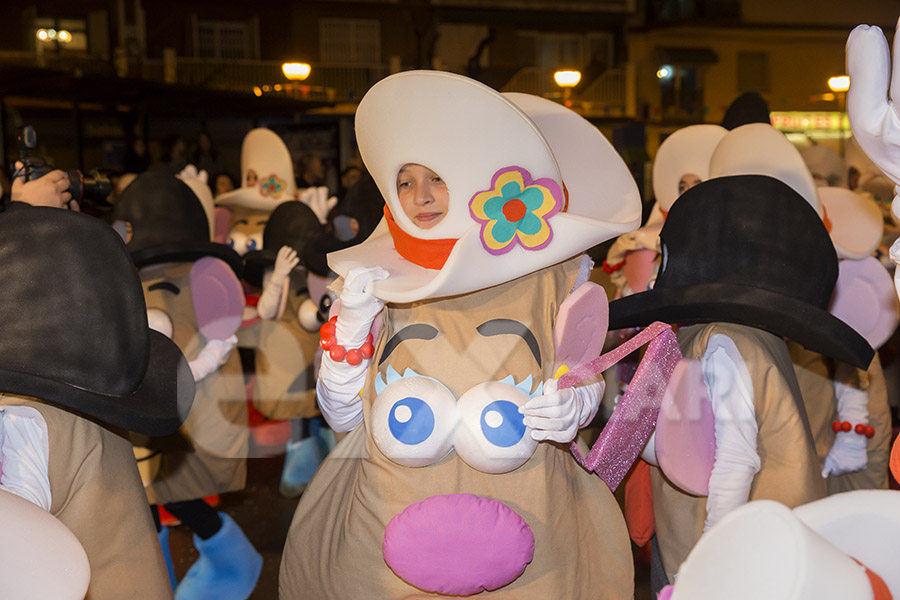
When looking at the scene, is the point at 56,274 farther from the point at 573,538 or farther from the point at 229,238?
the point at 229,238

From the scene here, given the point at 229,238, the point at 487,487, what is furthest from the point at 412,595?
the point at 229,238

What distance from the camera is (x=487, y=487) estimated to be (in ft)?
6.08

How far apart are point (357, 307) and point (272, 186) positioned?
12.7 ft

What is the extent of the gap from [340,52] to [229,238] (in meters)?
7.78

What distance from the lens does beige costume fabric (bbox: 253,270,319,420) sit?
13.8 ft

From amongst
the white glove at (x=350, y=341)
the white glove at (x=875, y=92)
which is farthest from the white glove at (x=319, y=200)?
the white glove at (x=875, y=92)

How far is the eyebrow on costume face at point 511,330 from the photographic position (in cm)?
188

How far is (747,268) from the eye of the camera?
2115 millimetres

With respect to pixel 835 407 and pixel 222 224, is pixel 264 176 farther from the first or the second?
pixel 835 407

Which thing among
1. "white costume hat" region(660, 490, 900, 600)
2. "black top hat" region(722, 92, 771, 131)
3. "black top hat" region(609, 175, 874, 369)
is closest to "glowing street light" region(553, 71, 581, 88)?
"black top hat" region(722, 92, 771, 131)

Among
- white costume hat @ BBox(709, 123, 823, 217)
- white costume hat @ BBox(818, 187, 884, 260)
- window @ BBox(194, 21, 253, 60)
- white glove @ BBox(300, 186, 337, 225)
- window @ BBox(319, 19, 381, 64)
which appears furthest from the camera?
window @ BBox(194, 21, 253, 60)

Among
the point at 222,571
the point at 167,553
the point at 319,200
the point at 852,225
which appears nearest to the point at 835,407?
the point at 852,225

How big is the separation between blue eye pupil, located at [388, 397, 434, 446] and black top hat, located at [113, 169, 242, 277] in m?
1.70

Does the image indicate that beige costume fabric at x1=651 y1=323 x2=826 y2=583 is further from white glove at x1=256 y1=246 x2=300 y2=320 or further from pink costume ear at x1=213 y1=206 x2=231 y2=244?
pink costume ear at x1=213 y1=206 x2=231 y2=244
